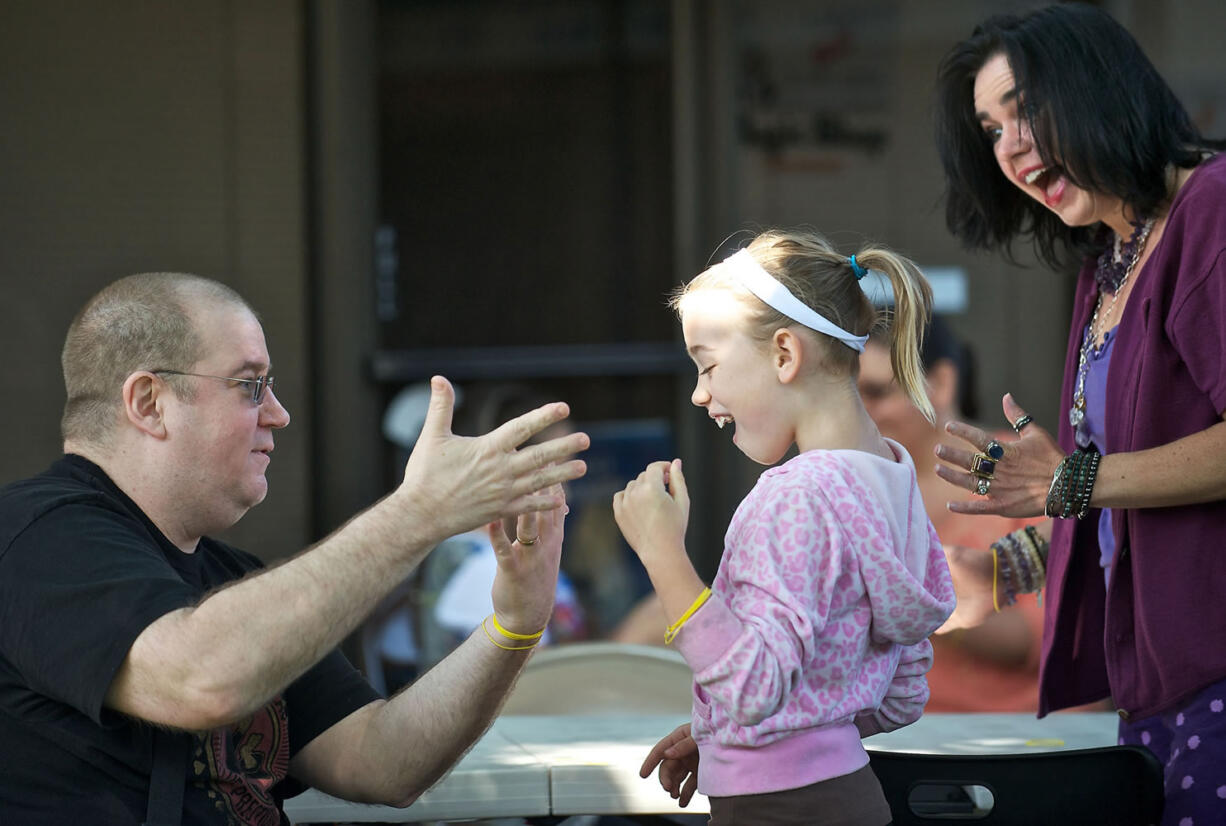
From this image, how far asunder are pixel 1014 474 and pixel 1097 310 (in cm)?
42

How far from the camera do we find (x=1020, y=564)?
253 cm

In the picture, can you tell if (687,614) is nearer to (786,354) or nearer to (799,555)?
(799,555)

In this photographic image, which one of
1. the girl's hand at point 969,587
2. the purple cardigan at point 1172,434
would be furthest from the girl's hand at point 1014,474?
the girl's hand at point 969,587

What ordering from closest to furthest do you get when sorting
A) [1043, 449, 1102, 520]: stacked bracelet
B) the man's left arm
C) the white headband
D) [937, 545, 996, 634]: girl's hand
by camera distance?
the white headband
[1043, 449, 1102, 520]: stacked bracelet
the man's left arm
[937, 545, 996, 634]: girl's hand

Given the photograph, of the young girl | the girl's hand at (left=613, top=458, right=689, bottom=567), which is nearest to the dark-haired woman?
the young girl

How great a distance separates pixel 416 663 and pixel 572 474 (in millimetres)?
2898

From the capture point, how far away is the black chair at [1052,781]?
1983 millimetres

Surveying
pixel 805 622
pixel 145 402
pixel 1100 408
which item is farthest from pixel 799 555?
pixel 145 402

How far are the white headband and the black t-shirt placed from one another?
0.90 meters

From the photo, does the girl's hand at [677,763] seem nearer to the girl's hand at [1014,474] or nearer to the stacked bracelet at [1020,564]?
the girl's hand at [1014,474]

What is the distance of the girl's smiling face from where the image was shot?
196 centimetres

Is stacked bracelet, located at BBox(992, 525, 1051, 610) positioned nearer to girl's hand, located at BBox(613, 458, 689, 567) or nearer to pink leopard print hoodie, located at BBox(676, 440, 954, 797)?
pink leopard print hoodie, located at BBox(676, 440, 954, 797)

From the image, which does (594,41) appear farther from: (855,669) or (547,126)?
(855,669)

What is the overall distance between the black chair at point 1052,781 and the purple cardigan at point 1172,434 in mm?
151
